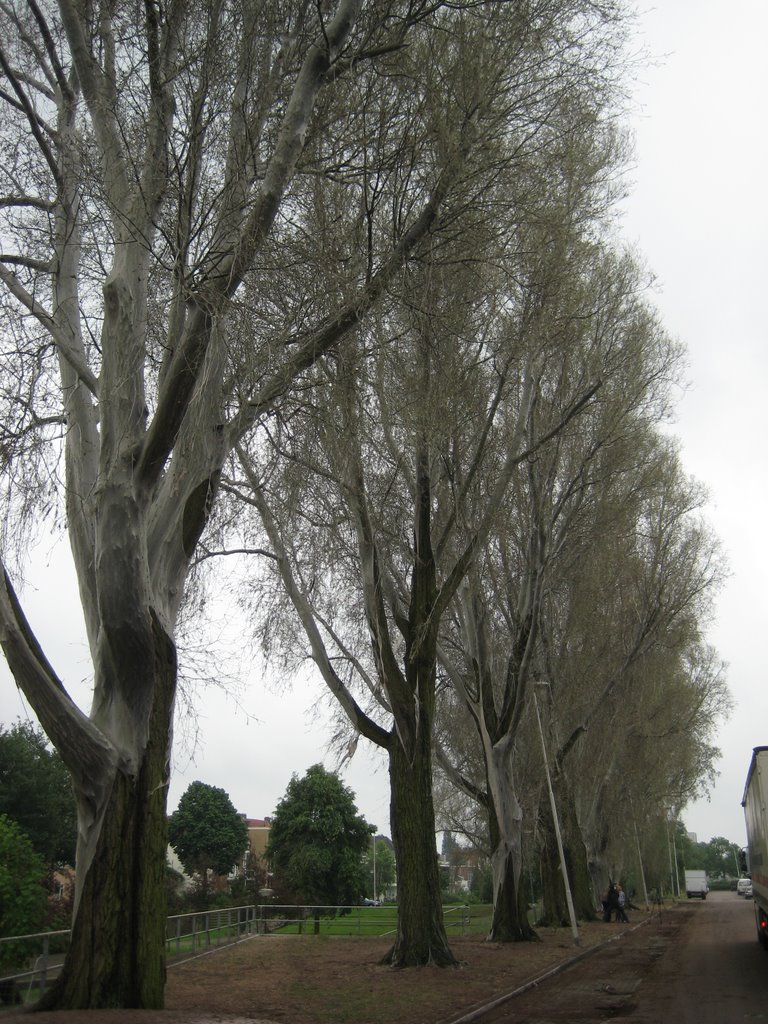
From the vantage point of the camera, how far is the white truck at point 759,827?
16453 mm

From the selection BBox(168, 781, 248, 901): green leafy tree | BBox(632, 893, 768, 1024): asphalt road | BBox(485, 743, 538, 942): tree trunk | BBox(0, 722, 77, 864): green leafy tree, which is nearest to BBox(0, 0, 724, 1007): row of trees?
BBox(632, 893, 768, 1024): asphalt road

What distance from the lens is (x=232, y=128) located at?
366 inches

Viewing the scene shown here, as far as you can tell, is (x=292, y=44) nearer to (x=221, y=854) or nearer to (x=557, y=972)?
(x=557, y=972)

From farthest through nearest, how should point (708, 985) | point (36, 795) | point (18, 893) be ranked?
point (36, 795)
point (708, 985)
point (18, 893)

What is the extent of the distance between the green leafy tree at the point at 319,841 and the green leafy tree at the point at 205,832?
26.4ft

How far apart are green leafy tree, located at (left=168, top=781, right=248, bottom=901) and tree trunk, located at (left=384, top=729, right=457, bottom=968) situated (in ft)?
176

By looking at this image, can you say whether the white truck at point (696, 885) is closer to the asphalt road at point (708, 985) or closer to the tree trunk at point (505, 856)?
the asphalt road at point (708, 985)

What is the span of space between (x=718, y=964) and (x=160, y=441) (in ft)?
51.1

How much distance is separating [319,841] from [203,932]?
38.7 meters

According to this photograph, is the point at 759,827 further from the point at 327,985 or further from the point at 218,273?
the point at 218,273

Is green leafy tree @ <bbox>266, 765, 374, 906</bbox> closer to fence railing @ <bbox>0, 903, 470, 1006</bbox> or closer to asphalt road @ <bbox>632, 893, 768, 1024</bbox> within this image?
fence railing @ <bbox>0, 903, 470, 1006</bbox>

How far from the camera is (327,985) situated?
14352mm

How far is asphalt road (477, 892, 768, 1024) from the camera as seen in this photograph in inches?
450

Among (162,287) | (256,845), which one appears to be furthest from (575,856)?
(256,845)
